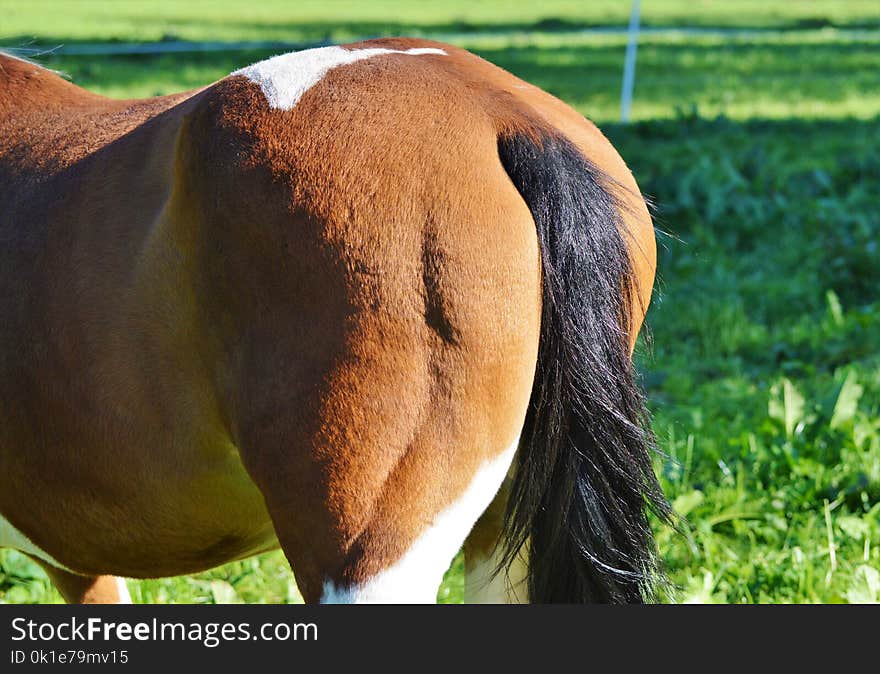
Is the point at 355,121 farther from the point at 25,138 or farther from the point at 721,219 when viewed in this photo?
the point at 721,219

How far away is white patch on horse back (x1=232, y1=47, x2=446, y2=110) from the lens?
1.72 metres

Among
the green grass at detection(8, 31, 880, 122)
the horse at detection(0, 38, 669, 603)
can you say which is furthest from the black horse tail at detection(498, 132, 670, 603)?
the green grass at detection(8, 31, 880, 122)

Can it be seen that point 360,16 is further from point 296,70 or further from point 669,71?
point 296,70

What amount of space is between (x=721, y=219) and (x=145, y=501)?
18.3 ft

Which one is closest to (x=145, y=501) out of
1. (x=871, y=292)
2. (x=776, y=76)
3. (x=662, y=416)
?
(x=662, y=416)

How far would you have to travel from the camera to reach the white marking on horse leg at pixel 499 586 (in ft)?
6.85

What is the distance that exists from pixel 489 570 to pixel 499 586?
2.1 inches

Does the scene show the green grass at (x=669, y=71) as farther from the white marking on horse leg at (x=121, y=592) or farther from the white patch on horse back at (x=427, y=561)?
the white patch on horse back at (x=427, y=561)

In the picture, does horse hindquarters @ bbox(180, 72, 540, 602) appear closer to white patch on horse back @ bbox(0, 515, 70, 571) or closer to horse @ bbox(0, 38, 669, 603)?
horse @ bbox(0, 38, 669, 603)

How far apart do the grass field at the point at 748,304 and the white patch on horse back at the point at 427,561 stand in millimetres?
617

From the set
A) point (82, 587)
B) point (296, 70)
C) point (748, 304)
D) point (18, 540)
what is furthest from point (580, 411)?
point (748, 304)

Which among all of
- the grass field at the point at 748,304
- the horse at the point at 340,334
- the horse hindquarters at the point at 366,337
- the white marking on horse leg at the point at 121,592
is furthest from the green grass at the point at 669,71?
the horse hindquarters at the point at 366,337

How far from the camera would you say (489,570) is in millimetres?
2074

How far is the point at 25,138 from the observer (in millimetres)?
2172
